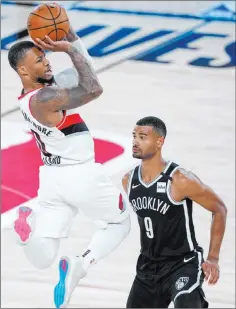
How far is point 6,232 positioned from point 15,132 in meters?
4.73

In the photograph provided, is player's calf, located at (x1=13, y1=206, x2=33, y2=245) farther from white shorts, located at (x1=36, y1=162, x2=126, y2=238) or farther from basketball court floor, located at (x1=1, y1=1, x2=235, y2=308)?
basketball court floor, located at (x1=1, y1=1, x2=235, y2=308)

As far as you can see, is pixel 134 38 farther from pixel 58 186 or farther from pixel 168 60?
pixel 58 186

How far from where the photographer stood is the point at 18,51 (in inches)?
186

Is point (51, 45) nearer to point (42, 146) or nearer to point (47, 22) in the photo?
point (47, 22)

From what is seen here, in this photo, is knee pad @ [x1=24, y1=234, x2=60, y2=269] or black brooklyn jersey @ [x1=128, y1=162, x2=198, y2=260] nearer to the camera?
knee pad @ [x1=24, y1=234, x2=60, y2=269]

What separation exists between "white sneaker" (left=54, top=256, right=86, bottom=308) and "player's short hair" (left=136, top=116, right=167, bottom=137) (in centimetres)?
73

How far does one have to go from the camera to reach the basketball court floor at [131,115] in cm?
1723

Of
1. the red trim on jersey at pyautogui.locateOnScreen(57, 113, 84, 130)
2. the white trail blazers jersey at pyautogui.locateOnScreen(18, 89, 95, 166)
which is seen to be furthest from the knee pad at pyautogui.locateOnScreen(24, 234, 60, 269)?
the red trim on jersey at pyautogui.locateOnScreen(57, 113, 84, 130)

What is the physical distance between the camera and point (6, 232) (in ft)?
62.2

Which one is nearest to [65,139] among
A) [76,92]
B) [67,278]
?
[76,92]

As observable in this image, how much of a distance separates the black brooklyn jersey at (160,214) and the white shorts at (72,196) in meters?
0.43

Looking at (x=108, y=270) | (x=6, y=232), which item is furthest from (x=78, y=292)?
(x=6, y=232)

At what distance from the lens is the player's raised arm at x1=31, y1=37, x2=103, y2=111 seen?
4785 millimetres

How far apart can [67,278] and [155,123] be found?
845 mm
